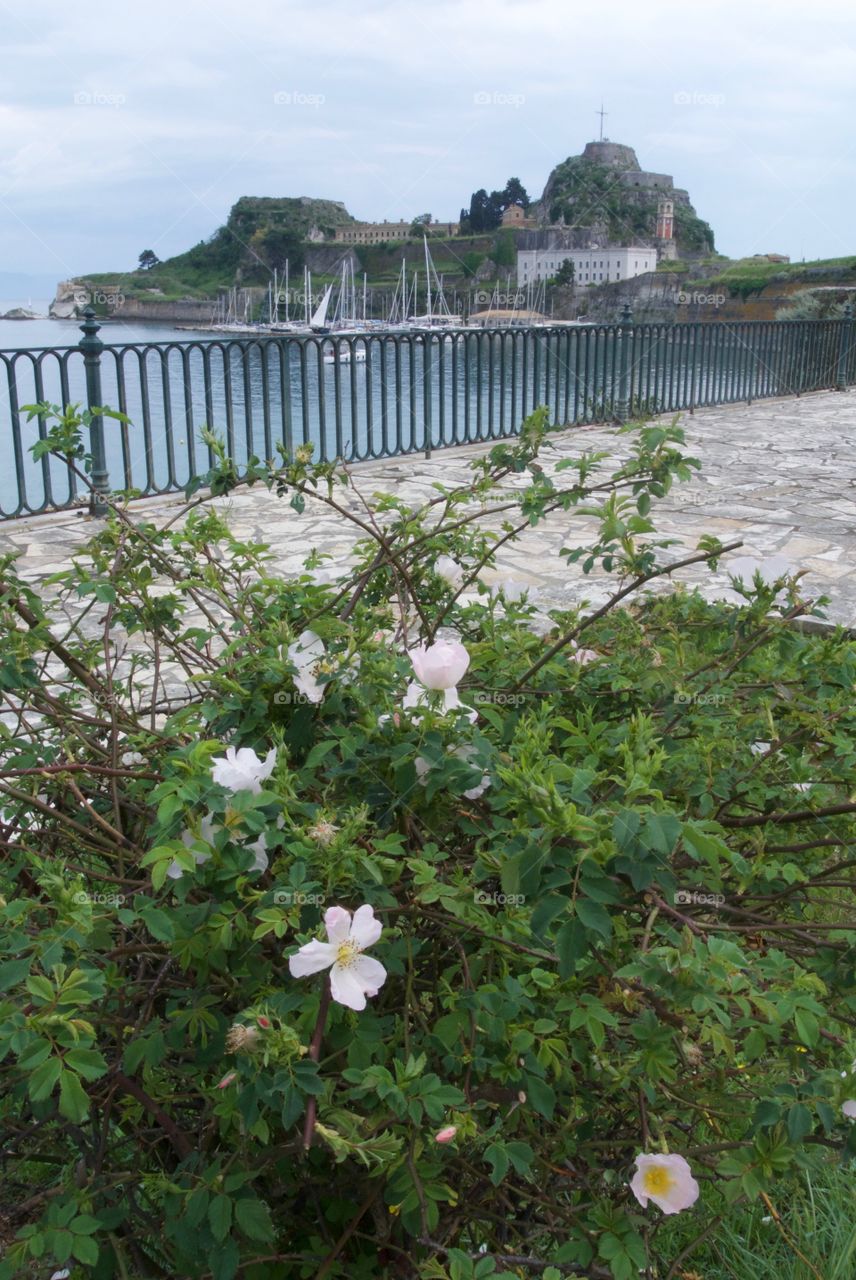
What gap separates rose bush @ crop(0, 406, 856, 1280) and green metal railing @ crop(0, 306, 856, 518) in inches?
102

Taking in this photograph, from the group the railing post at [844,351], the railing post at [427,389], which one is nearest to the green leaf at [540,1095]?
the railing post at [427,389]

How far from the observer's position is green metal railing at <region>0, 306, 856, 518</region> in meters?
7.51

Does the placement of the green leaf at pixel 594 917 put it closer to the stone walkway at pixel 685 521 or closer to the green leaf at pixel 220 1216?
the green leaf at pixel 220 1216

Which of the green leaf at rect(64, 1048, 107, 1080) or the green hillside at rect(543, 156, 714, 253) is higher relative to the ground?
the green hillside at rect(543, 156, 714, 253)

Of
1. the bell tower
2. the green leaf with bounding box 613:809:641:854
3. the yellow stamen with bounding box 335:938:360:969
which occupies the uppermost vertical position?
the bell tower

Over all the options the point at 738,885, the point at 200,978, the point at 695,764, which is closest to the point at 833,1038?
the point at 738,885

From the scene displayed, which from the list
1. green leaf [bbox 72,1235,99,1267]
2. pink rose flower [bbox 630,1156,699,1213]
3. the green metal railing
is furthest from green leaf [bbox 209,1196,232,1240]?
the green metal railing

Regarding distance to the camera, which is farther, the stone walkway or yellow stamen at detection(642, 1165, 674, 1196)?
the stone walkway

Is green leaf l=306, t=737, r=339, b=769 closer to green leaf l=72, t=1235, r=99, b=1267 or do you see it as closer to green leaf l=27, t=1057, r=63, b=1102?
green leaf l=27, t=1057, r=63, b=1102

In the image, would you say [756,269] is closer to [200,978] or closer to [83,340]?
[83,340]

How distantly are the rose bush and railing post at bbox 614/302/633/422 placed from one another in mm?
11200

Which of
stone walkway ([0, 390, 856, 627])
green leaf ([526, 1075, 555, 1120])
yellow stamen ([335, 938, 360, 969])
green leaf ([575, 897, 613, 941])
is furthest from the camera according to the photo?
stone walkway ([0, 390, 856, 627])

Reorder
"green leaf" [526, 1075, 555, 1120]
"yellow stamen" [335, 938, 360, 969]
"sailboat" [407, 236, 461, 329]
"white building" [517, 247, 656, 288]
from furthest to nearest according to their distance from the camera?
1. "white building" [517, 247, 656, 288]
2. "sailboat" [407, 236, 461, 329]
3. "green leaf" [526, 1075, 555, 1120]
4. "yellow stamen" [335, 938, 360, 969]

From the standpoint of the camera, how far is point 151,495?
7.91 m
